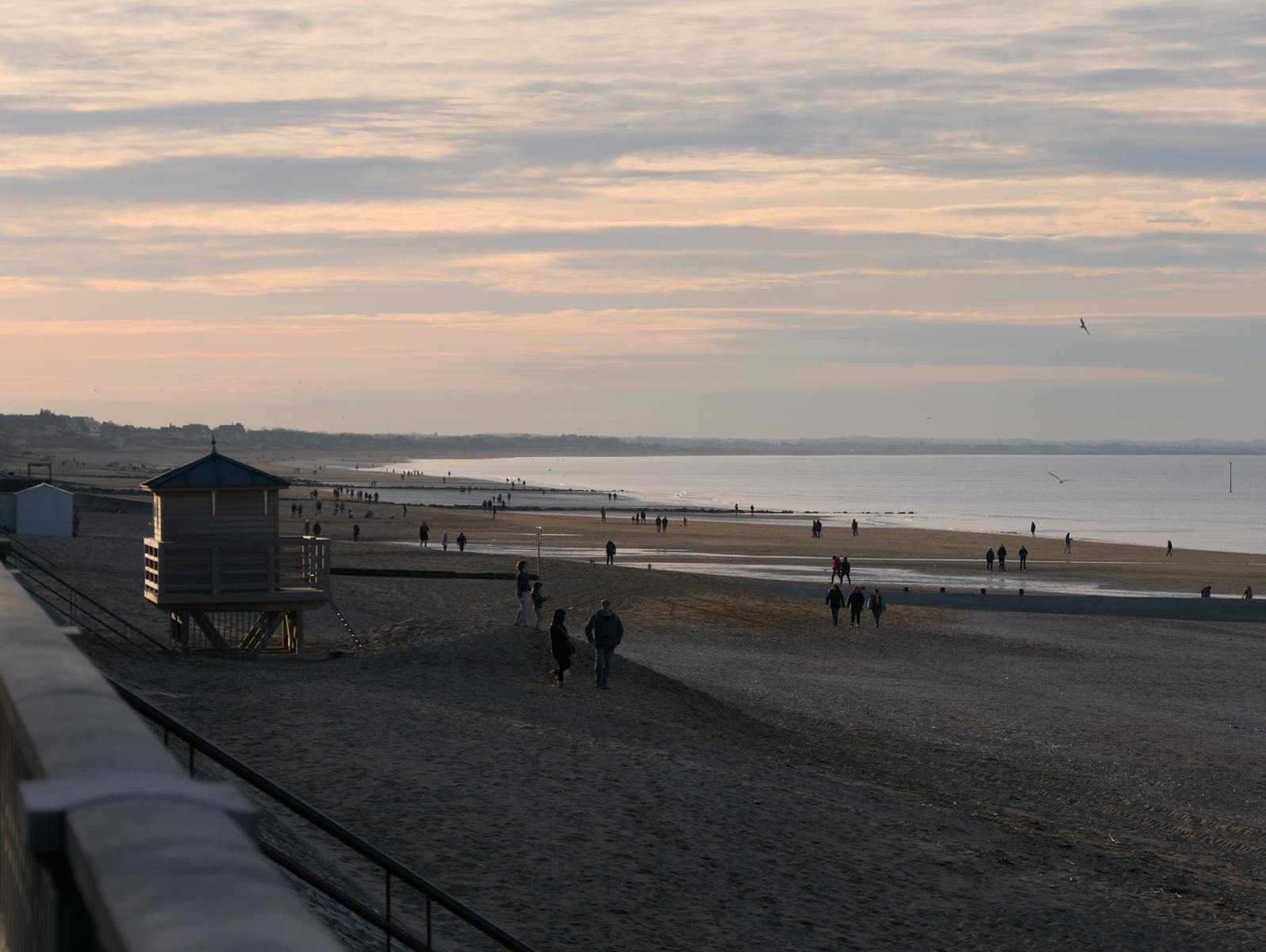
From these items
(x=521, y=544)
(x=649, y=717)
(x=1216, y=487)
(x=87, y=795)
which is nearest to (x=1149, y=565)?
(x=521, y=544)

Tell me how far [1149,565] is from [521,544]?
3183 cm

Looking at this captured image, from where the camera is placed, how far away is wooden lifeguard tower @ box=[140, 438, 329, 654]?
23266 mm

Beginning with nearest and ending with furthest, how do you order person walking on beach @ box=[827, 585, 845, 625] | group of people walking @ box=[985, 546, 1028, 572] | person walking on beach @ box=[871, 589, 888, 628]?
person walking on beach @ box=[871, 589, 888, 628] → person walking on beach @ box=[827, 585, 845, 625] → group of people walking @ box=[985, 546, 1028, 572]

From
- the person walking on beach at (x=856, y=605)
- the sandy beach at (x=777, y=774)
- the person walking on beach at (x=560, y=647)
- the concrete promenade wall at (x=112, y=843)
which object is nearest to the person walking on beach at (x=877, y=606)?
the person walking on beach at (x=856, y=605)

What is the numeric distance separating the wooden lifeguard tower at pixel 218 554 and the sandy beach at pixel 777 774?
1379 mm

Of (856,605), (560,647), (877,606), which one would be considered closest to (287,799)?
(560,647)

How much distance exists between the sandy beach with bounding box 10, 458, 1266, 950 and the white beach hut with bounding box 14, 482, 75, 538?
9.91m

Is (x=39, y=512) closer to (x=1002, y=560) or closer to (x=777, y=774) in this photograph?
(x=777, y=774)

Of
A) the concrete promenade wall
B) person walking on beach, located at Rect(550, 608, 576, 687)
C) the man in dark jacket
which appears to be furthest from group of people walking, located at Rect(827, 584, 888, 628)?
the concrete promenade wall

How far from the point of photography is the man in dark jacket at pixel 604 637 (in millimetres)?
20562

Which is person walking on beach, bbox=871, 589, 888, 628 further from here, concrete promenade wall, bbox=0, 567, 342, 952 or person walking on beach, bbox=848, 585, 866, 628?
concrete promenade wall, bbox=0, 567, 342, 952

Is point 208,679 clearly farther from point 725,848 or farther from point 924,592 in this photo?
point 924,592

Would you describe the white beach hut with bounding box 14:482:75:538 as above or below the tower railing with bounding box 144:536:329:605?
above

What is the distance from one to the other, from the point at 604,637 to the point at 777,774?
501 centimetres
